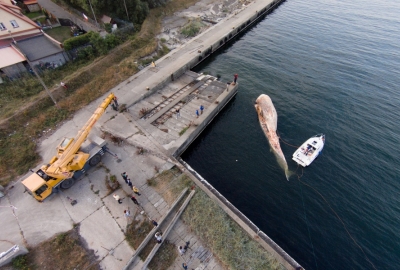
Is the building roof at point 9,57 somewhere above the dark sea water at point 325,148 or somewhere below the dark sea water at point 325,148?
above

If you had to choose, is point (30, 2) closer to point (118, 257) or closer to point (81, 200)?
point (81, 200)

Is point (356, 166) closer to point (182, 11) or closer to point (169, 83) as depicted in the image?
point (169, 83)

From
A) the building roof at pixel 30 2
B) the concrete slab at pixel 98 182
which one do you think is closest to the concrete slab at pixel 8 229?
the concrete slab at pixel 98 182

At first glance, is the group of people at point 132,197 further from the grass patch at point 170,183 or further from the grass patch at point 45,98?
the grass patch at point 45,98

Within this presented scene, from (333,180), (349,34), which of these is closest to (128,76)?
(333,180)

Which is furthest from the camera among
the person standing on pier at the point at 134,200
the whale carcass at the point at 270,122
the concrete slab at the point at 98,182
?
the whale carcass at the point at 270,122

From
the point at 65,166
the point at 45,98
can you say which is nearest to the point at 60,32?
the point at 45,98
